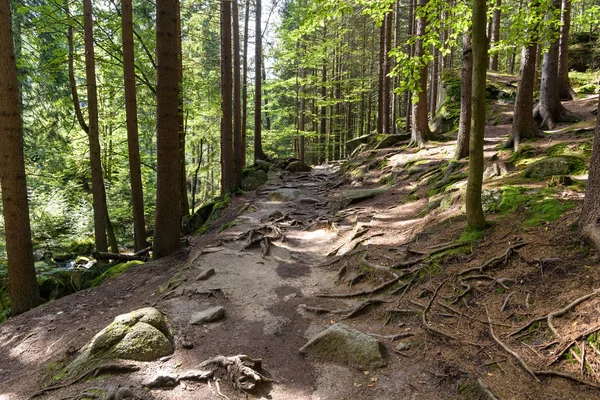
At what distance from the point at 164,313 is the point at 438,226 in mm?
5049

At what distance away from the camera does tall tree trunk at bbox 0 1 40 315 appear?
655cm

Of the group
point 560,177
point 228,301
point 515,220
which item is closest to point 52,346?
point 228,301

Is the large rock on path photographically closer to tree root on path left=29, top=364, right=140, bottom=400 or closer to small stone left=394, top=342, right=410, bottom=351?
small stone left=394, top=342, right=410, bottom=351

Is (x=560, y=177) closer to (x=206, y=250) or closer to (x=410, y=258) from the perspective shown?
(x=410, y=258)

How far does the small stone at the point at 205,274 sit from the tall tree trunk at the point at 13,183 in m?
3.68

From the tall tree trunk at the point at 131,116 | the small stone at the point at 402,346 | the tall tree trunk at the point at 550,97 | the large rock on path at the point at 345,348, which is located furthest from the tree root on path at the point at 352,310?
the tall tree trunk at the point at 550,97

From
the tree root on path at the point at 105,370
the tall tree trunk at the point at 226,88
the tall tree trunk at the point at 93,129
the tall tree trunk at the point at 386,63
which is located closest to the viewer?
the tree root on path at the point at 105,370

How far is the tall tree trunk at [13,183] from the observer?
21.5 feet

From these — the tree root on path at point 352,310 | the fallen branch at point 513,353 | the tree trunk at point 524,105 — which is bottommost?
the tree root on path at point 352,310

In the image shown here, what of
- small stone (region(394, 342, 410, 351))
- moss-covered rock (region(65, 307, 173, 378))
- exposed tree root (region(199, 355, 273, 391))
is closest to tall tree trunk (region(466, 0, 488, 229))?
small stone (region(394, 342, 410, 351))

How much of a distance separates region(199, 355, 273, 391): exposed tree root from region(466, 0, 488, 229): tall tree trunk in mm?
3980

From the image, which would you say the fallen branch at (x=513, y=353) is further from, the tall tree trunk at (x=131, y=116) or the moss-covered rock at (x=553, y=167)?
the tall tree trunk at (x=131, y=116)

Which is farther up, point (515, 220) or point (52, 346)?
point (515, 220)

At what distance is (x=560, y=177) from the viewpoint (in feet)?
19.5
